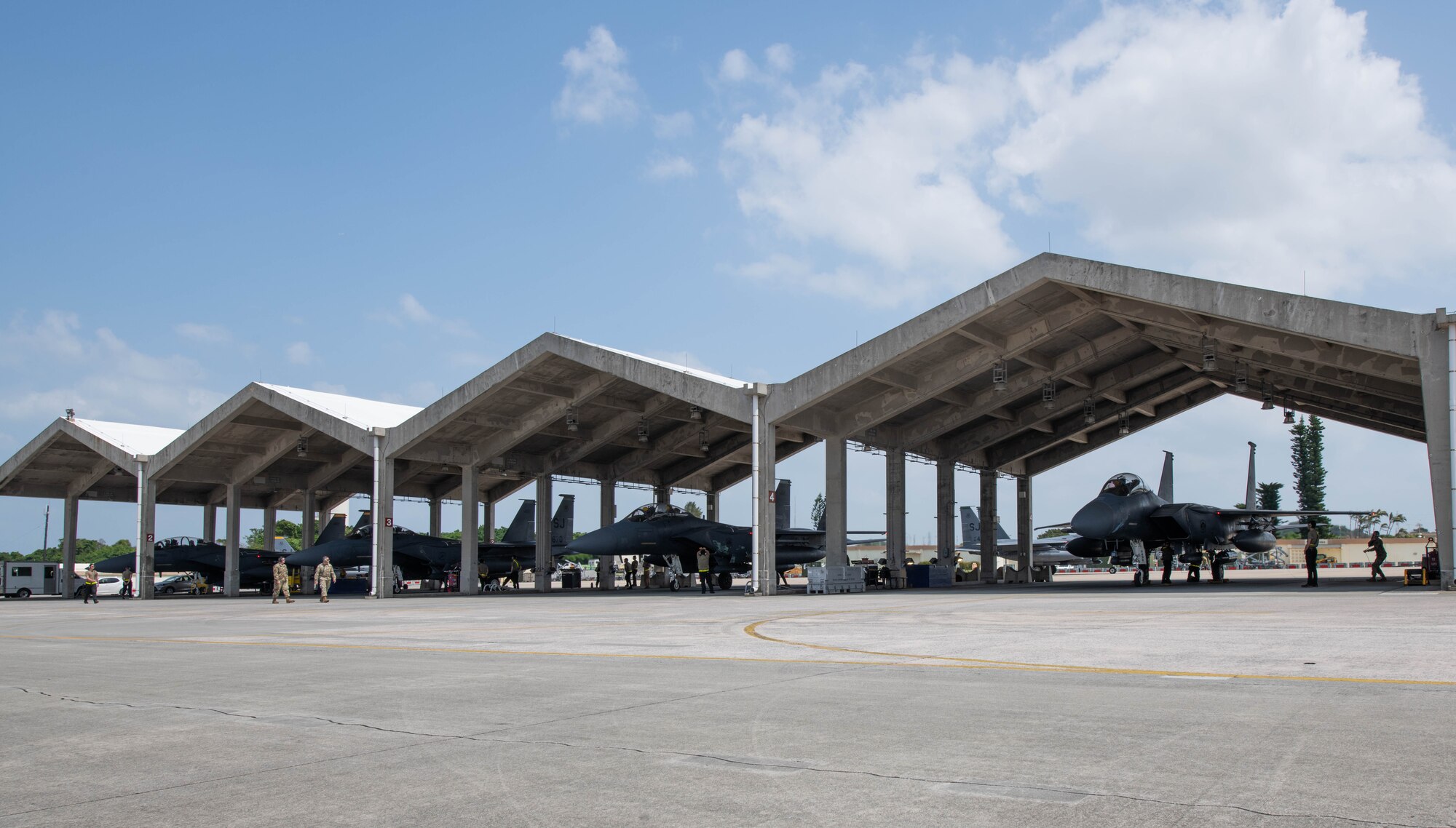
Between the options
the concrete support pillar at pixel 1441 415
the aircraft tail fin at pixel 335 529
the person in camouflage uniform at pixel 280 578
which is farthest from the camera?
the aircraft tail fin at pixel 335 529

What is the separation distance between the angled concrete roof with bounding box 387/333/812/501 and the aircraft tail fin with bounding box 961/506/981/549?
17.1 m

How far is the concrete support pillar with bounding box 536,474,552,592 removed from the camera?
1674 inches

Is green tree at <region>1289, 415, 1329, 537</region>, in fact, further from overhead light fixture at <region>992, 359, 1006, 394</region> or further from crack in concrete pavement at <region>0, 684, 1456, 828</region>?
crack in concrete pavement at <region>0, 684, 1456, 828</region>

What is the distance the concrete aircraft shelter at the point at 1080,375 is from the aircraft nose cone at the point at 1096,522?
381cm

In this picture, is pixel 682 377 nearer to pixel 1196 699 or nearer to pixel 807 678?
pixel 807 678

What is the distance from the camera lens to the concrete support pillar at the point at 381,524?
3647 cm

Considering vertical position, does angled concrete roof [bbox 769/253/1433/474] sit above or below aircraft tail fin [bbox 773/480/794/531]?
above

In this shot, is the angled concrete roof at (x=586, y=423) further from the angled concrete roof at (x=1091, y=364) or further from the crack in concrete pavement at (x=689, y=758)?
the crack in concrete pavement at (x=689, y=758)

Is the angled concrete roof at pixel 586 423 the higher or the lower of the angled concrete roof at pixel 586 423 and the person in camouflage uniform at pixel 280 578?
the higher

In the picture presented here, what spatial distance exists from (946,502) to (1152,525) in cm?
942

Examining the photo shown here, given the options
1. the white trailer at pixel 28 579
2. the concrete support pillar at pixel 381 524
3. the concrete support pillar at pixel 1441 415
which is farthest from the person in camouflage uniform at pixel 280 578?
the concrete support pillar at pixel 1441 415

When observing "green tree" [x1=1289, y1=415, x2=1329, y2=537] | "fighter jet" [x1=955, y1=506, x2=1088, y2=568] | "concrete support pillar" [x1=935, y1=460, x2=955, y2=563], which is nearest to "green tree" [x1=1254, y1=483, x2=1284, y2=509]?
"green tree" [x1=1289, y1=415, x2=1329, y2=537]

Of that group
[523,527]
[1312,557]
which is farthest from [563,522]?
[1312,557]

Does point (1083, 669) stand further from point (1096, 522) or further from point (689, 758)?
point (1096, 522)
